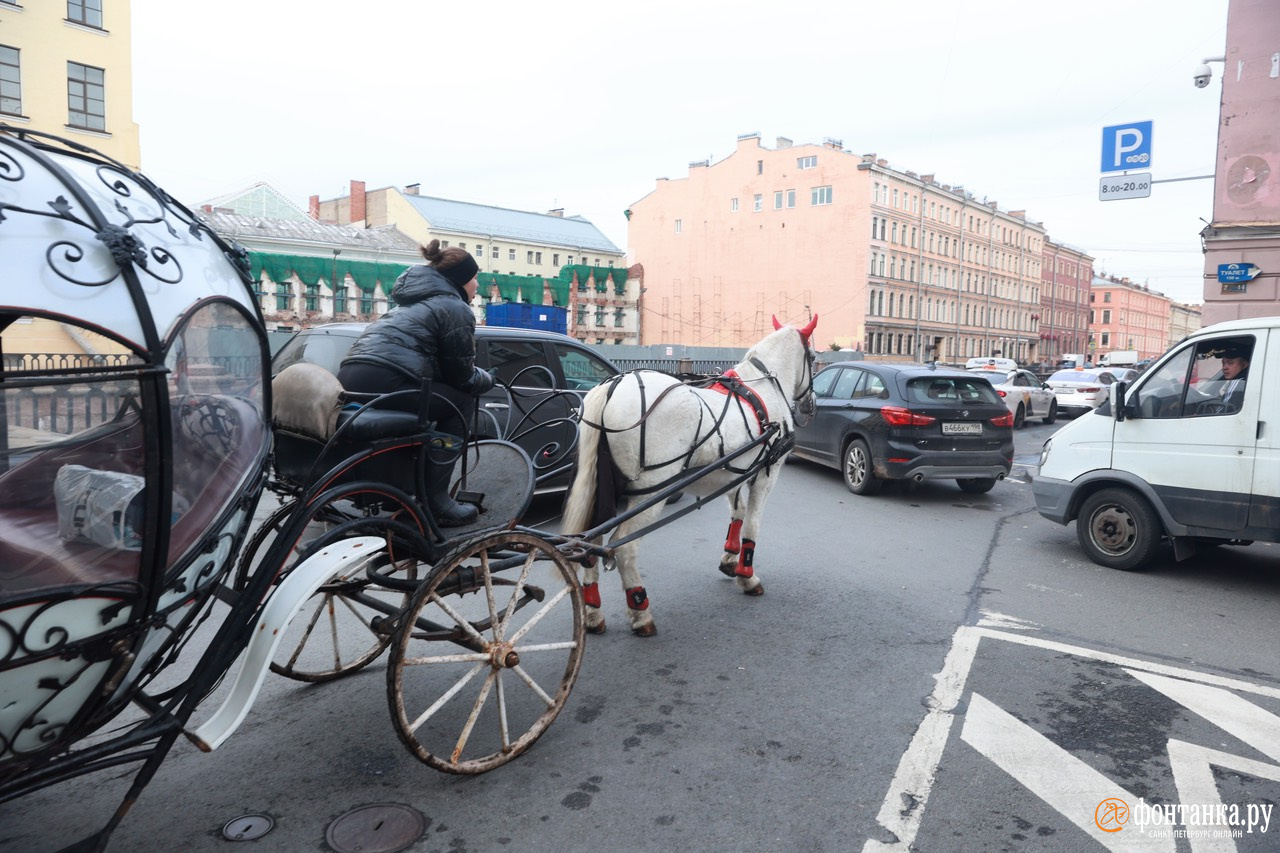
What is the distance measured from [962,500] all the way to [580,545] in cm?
775

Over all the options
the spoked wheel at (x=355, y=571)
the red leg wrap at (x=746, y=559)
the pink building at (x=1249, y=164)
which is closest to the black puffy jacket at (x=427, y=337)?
the spoked wheel at (x=355, y=571)

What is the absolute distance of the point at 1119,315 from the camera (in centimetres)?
11450

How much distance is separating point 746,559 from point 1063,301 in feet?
345

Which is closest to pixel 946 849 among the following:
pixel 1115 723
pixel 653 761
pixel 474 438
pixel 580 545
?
pixel 653 761

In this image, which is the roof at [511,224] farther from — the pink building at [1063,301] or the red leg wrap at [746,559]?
the red leg wrap at [746,559]

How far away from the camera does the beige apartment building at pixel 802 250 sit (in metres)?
59.9

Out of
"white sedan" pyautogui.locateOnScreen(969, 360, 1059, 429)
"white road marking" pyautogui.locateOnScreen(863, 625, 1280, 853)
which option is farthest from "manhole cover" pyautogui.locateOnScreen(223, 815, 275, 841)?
"white sedan" pyautogui.locateOnScreen(969, 360, 1059, 429)

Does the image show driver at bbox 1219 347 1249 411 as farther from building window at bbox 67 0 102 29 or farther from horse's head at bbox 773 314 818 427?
building window at bbox 67 0 102 29

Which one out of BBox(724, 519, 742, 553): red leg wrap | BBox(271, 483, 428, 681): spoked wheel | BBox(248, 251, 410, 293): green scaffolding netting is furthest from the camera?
BBox(248, 251, 410, 293): green scaffolding netting

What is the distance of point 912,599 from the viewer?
609 centimetres

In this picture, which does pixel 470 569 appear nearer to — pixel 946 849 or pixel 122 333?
pixel 122 333

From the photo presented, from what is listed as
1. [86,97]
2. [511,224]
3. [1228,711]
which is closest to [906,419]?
[1228,711]

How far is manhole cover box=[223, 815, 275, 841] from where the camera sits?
2.99 m

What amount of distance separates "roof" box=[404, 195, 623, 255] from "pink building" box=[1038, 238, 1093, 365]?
5172 cm
